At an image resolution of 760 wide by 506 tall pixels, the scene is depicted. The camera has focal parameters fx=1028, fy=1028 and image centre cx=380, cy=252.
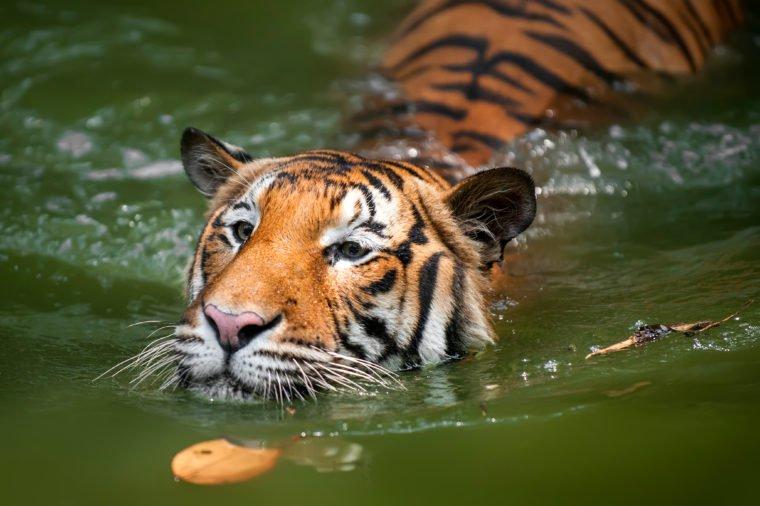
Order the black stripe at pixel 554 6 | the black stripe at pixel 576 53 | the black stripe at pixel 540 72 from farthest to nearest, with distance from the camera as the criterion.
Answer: the black stripe at pixel 554 6, the black stripe at pixel 576 53, the black stripe at pixel 540 72

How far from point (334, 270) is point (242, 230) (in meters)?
0.37

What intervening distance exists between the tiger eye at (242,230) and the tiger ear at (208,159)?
0.42 m

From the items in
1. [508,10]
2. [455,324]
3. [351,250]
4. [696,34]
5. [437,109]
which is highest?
[508,10]

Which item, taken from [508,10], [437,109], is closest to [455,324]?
[437,109]

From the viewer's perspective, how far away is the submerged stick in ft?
10.0

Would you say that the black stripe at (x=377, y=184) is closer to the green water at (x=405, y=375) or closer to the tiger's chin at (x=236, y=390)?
the green water at (x=405, y=375)

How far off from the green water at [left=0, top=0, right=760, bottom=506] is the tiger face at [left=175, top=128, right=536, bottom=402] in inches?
4.2

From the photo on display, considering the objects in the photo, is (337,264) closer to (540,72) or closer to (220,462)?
(220,462)

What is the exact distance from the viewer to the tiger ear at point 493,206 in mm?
3158

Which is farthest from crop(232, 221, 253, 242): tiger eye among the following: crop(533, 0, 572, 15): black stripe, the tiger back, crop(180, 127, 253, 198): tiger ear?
crop(533, 0, 572, 15): black stripe

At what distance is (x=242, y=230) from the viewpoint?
309cm

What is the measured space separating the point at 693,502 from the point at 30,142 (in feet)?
13.3

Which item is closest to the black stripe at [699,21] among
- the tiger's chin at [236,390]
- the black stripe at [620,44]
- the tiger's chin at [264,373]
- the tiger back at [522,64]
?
the tiger back at [522,64]

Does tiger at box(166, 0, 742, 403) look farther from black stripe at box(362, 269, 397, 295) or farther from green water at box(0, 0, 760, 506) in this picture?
green water at box(0, 0, 760, 506)
